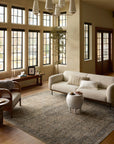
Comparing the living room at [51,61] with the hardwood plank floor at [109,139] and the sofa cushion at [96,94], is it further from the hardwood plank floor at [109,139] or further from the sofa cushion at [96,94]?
the sofa cushion at [96,94]

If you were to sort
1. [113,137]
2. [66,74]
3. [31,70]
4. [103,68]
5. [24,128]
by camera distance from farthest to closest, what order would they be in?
[103,68]
[31,70]
[66,74]
[24,128]
[113,137]

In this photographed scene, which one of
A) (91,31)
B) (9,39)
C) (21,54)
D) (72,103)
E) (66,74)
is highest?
(91,31)

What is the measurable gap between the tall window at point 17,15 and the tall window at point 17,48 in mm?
404

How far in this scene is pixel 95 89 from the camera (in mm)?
5117

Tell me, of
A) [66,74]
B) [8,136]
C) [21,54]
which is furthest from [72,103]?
[21,54]

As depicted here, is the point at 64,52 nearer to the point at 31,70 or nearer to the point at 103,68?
the point at 31,70

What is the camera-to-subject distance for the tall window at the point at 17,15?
22.8ft

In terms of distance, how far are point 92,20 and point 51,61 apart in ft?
9.16

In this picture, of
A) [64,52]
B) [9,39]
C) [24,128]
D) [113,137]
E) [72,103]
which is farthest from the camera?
[64,52]

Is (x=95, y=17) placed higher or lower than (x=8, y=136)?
higher

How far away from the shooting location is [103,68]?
10164 millimetres

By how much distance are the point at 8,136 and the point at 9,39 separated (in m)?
4.27

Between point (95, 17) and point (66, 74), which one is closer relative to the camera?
point (66, 74)

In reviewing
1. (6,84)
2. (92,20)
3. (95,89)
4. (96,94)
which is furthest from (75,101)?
(92,20)
